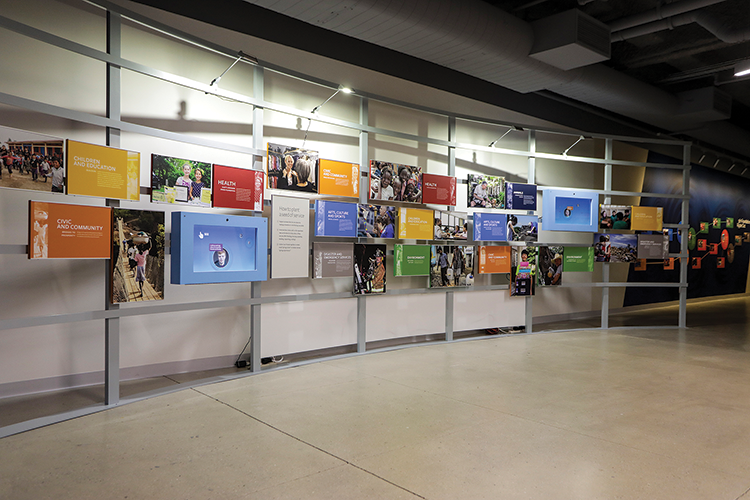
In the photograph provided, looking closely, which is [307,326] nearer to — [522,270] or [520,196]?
[522,270]

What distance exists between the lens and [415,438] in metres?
3.28

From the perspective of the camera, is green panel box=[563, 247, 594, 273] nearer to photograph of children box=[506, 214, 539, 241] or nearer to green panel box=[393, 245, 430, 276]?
photograph of children box=[506, 214, 539, 241]

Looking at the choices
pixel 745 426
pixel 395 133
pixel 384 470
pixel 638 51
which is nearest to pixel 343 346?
pixel 395 133

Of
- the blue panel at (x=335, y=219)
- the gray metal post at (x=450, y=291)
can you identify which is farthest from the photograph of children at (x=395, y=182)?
the gray metal post at (x=450, y=291)

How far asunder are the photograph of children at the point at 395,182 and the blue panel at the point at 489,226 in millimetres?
1035

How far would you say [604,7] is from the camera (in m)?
6.45

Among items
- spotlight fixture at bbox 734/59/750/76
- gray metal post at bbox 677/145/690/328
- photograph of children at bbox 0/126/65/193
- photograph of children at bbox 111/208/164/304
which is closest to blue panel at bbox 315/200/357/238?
photograph of children at bbox 111/208/164/304

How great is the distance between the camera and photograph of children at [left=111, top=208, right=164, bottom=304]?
385 cm

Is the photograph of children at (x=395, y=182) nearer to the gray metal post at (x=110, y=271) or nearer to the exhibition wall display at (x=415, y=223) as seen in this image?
the exhibition wall display at (x=415, y=223)

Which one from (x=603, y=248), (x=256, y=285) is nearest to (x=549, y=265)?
(x=603, y=248)

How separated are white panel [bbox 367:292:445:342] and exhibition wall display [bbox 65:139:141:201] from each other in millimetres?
3156

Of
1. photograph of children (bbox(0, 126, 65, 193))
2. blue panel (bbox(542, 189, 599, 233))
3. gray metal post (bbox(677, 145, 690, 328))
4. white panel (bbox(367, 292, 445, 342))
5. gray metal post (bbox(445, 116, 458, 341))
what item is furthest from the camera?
gray metal post (bbox(677, 145, 690, 328))

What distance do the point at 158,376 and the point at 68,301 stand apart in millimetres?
1079

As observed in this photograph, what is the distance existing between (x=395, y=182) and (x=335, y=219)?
104 centimetres
